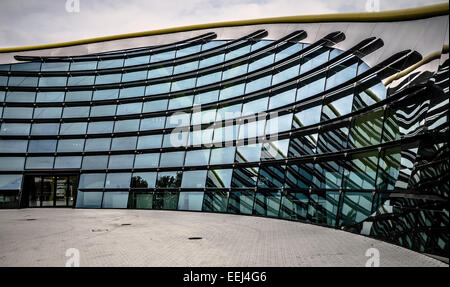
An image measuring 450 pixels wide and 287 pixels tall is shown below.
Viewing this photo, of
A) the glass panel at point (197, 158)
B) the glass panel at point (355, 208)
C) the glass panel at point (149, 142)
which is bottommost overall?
the glass panel at point (355, 208)

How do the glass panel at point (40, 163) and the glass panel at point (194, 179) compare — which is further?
the glass panel at point (40, 163)

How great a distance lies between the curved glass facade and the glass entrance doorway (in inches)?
6.7

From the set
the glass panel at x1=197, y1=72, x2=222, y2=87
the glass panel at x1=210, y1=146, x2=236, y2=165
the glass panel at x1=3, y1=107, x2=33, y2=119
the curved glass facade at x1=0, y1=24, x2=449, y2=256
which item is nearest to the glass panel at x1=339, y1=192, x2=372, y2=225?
the curved glass facade at x1=0, y1=24, x2=449, y2=256

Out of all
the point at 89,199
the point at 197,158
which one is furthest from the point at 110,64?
the point at 197,158

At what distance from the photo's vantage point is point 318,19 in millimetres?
17219

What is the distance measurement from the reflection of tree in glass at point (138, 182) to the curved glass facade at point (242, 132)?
0.11m

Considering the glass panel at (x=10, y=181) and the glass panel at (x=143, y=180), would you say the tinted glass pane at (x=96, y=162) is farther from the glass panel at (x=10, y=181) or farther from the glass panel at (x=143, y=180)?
the glass panel at (x=10, y=181)

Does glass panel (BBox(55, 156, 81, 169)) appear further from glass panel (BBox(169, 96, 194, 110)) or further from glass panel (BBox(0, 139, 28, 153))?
glass panel (BBox(169, 96, 194, 110))

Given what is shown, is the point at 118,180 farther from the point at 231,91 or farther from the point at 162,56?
the point at 162,56

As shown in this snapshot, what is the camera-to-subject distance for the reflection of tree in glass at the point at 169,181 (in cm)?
2223

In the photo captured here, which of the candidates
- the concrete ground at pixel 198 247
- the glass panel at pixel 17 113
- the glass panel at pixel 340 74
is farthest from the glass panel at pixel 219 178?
the glass panel at pixel 17 113

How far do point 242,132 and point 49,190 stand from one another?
1800 cm

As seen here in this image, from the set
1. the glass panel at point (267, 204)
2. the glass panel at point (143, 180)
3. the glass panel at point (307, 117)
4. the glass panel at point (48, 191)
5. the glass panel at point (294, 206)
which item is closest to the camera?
the glass panel at point (294, 206)

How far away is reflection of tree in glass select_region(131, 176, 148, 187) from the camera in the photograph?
23500 mm
